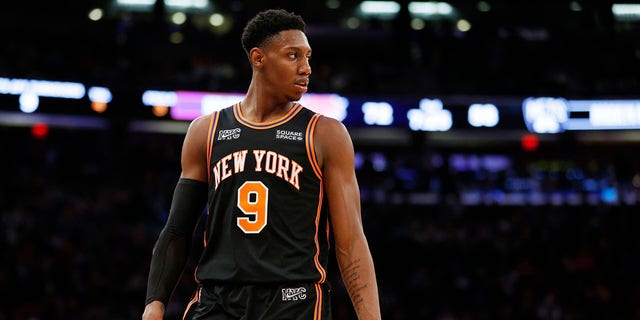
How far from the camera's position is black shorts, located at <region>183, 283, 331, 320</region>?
3.32 meters

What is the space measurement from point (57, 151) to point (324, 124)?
15888 mm

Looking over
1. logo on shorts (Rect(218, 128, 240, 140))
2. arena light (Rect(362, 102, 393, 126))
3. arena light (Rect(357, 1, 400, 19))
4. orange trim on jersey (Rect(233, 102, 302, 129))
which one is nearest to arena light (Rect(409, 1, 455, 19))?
arena light (Rect(357, 1, 400, 19))

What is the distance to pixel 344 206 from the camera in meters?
3.50

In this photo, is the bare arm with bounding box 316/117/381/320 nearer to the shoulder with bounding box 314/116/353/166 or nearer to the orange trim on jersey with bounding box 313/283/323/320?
the shoulder with bounding box 314/116/353/166

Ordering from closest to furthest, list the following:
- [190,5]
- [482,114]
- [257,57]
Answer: [257,57] < [482,114] < [190,5]

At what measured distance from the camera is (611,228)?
18.0 metres

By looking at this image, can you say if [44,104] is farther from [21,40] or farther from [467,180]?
[467,180]

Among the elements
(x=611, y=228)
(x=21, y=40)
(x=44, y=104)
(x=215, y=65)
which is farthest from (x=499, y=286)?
(x=21, y=40)

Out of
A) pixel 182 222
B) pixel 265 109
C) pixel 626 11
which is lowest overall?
pixel 182 222

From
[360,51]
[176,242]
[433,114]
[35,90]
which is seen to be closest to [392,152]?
[360,51]

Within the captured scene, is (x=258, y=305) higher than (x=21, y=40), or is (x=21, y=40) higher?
(x=21, y=40)

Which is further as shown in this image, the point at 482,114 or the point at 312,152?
the point at 482,114

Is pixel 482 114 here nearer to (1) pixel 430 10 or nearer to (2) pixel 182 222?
(1) pixel 430 10

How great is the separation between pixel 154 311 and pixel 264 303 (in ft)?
1.71
